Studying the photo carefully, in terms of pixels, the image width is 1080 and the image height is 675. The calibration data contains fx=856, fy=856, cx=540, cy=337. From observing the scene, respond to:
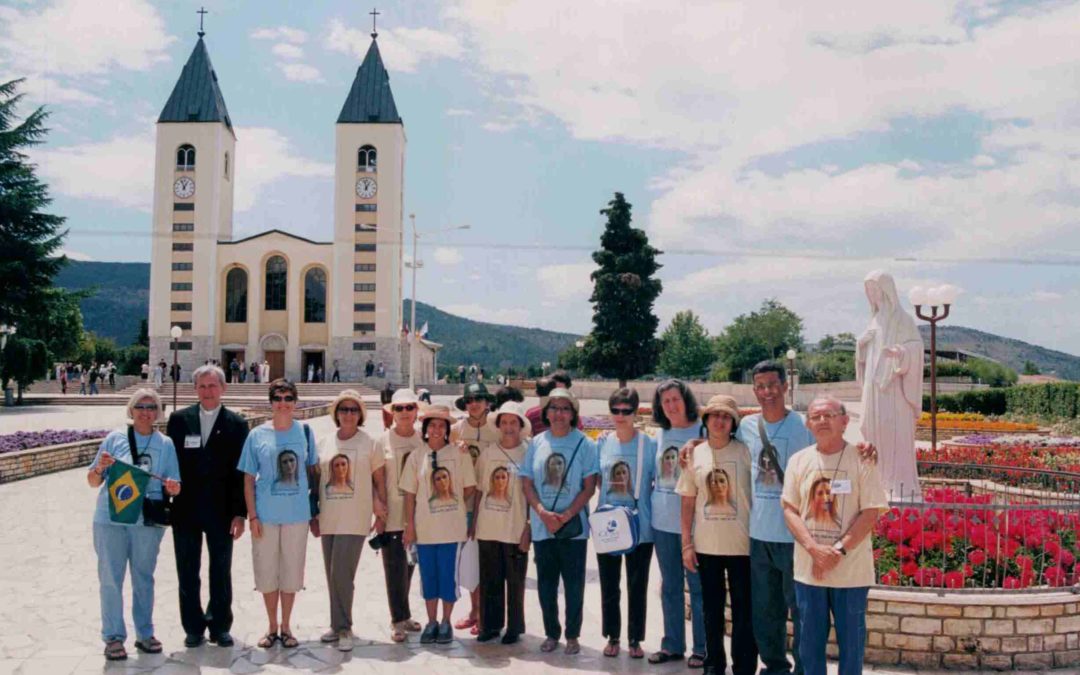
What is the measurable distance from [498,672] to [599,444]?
1.64 m

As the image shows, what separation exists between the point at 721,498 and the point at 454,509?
179 cm

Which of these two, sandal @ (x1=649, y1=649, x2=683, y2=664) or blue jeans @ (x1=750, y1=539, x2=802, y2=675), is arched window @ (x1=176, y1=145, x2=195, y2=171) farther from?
blue jeans @ (x1=750, y1=539, x2=802, y2=675)

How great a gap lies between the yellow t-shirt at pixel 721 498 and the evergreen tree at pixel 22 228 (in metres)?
34.3

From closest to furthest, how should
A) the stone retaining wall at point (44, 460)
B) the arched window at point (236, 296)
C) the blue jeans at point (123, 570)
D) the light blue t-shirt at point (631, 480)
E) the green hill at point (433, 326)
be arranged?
the blue jeans at point (123, 570) → the light blue t-shirt at point (631, 480) → the stone retaining wall at point (44, 460) → the arched window at point (236, 296) → the green hill at point (433, 326)

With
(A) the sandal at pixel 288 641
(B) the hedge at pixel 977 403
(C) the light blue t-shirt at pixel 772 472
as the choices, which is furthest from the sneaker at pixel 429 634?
(B) the hedge at pixel 977 403

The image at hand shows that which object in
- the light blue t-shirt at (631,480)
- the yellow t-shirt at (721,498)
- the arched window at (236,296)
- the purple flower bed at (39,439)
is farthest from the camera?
→ the arched window at (236,296)

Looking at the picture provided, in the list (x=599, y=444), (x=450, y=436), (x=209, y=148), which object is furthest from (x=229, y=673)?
(x=209, y=148)

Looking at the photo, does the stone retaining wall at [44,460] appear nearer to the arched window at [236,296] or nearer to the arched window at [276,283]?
the arched window at [276,283]

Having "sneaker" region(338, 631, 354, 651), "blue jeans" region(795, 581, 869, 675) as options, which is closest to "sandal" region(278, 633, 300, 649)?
"sneaker" region(338, 631, 354, 651)

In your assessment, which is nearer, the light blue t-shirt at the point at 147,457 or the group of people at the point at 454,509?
the group of people at the point at 454,509

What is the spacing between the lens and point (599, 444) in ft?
19.4

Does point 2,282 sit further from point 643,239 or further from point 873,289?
point 873,289

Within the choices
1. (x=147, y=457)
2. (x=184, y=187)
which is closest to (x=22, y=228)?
(x=184, y=187)

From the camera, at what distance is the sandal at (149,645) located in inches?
214
